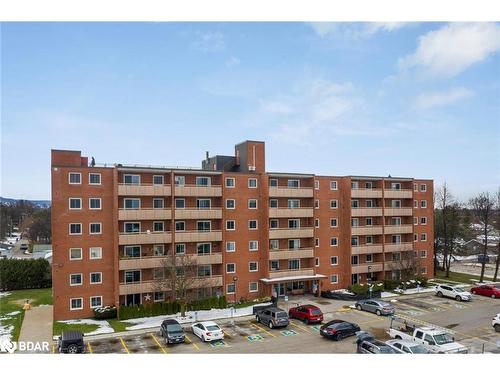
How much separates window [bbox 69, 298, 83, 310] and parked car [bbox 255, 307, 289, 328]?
1677 centimetres

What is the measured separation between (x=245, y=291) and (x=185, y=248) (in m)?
8.25

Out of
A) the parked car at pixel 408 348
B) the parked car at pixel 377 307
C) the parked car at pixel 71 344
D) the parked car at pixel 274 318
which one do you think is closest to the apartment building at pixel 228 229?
the parked car at pixel 377 307

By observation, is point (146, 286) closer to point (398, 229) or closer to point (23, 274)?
point (23, 274)

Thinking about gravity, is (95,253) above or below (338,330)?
above

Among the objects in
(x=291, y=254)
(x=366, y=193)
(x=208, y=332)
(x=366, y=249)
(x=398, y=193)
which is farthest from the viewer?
(x=398, y=193)

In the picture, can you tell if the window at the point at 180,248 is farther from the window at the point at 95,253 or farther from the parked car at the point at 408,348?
the parked car at the point at 408,348

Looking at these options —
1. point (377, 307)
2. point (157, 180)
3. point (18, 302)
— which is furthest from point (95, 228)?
point (377, 307)

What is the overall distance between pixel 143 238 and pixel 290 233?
1629 centimetres

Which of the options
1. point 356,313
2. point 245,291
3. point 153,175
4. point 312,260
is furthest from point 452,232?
point 153,175

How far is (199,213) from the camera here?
41781 millimetres

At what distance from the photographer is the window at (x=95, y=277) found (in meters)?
38.2

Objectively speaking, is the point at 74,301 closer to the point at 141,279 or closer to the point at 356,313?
the point at 141,279

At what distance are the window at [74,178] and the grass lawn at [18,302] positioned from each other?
42.3 feet

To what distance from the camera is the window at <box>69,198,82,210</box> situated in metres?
37.6
